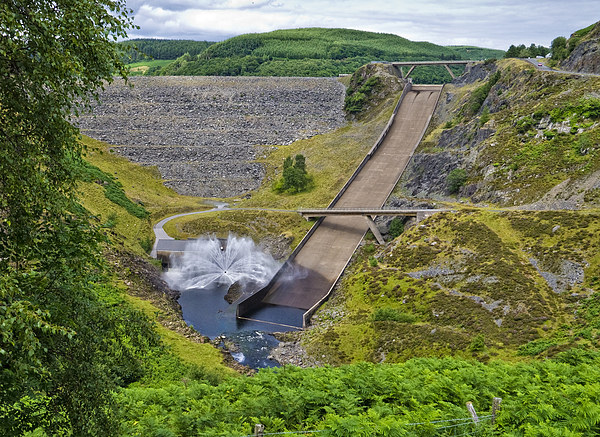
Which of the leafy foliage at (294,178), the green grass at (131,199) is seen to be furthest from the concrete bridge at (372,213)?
the green grass at (131,199)

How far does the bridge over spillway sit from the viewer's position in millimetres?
48469

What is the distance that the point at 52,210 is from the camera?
9398 mm

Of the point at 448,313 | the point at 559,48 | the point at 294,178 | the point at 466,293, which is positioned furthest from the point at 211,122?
the point at 448,313

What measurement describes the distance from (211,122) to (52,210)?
8789 cm

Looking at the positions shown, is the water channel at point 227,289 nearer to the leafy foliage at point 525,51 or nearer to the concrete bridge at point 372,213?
the concrete bridge at point 372,213

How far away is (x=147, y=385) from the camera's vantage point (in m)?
25.0

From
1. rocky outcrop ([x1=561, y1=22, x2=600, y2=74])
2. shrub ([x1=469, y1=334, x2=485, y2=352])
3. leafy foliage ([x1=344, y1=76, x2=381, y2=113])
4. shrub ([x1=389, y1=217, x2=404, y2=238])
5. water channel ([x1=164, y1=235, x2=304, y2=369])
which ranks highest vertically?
rocky outcrop ([x1=561, y1=22, x2=600, y2=74])

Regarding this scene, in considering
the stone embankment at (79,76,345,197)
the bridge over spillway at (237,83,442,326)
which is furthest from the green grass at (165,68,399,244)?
the stone embankment at (79,76,345,197)

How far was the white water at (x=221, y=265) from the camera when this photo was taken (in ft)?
168

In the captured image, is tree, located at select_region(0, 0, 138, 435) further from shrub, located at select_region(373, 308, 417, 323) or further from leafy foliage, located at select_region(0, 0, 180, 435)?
shrub, located at select_region(373, 308, 417, 323)

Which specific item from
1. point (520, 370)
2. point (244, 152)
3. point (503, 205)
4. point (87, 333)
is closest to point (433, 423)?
point (520, 370)

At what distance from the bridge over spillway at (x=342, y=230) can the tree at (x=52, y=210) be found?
34.8m

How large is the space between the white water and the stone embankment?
18455 mm

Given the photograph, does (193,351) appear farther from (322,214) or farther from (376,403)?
(322,214)
